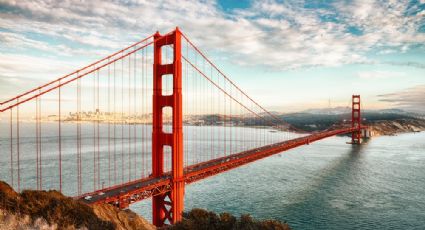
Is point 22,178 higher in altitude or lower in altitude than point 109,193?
lower

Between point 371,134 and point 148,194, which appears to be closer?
point 148,194

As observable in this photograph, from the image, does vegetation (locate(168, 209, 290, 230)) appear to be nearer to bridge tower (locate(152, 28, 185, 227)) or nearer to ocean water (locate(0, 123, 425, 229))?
bridge tower (locate(152, 28, 185, 227))

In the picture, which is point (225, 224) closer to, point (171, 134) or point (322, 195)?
point (171, 134)

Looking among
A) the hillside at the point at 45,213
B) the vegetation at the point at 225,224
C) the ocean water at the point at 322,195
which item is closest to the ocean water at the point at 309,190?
the ocean water at the point at 322,195

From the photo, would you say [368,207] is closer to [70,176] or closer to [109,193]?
[109,193]

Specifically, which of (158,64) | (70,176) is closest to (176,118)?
(158,64)

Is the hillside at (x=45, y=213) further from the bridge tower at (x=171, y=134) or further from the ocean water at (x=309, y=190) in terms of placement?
the ocean water at (x=309, y=190)

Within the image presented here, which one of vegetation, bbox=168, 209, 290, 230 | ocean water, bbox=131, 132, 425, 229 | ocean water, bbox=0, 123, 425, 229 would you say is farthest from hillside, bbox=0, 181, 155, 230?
ocean water, bbox=131, 132, 425, 229
